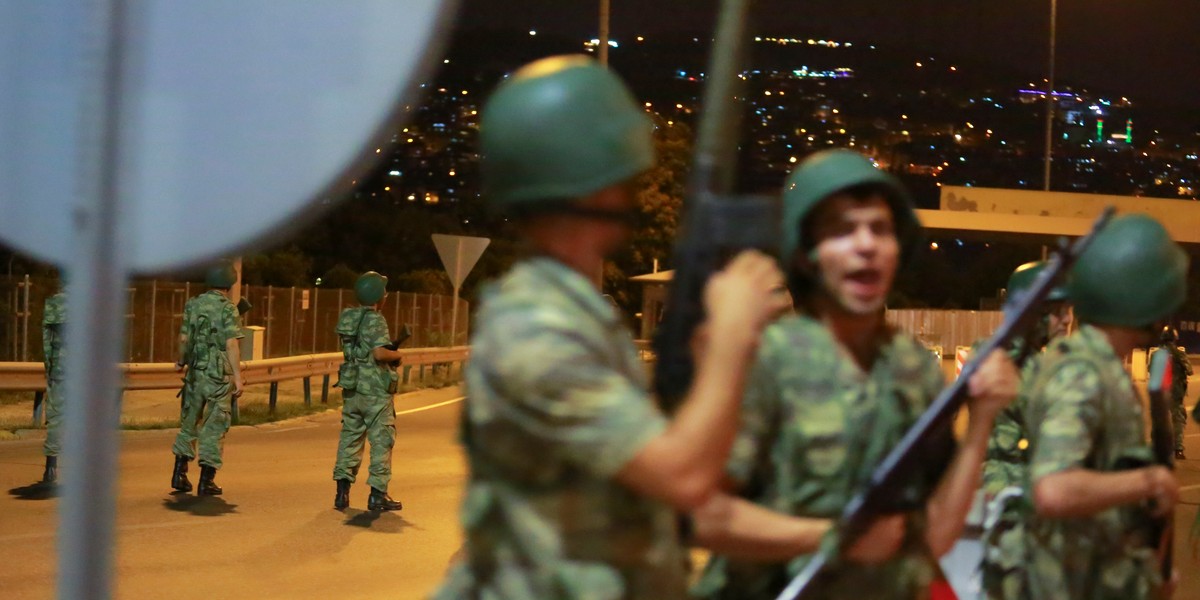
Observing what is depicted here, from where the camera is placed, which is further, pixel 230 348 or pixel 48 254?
pixel 230 348

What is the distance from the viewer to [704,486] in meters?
1.99

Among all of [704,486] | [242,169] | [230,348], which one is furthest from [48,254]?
[230,348]

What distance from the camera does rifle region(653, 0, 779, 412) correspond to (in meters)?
2.23

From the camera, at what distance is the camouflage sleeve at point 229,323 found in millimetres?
12430

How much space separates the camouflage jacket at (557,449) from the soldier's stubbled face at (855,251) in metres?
0.90

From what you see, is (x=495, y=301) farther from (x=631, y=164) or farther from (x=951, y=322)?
(x=951, y=322)

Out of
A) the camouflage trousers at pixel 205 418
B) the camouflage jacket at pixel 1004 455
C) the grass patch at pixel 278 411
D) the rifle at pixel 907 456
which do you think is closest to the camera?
the rifle at pixel 907 456

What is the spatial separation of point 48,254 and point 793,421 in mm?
1454

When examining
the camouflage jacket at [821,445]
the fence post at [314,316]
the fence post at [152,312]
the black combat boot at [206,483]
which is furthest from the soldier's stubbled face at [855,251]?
the fence post at [314,316]

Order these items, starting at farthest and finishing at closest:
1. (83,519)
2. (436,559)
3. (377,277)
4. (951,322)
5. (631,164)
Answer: (951,322) → (377,277) → (436,559) → (631,164) → (83,519)

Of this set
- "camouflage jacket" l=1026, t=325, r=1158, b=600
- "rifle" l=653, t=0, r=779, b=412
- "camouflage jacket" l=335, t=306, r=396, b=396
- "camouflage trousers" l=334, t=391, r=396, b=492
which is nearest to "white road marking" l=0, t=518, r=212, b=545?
"camouflage trousers" l=334, t=391, r=396, b=492

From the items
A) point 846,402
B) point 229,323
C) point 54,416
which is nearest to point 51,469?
point 54,416

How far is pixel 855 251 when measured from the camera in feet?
9.64

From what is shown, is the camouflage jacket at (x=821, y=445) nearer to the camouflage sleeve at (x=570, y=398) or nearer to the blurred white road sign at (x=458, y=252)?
the camouflage sleeve at (x=570, y=398)
